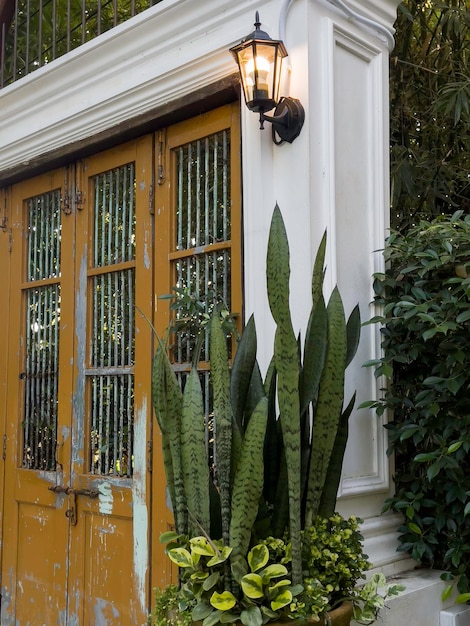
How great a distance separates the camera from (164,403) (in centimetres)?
228

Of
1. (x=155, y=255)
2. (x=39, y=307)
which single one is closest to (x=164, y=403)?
(x=155, y=255)

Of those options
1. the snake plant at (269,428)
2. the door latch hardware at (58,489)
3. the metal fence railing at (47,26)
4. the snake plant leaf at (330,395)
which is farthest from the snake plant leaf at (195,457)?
the metal fence railing at (47,26)

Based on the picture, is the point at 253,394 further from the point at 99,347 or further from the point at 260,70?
the point at 99,347

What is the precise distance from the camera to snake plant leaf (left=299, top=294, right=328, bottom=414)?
2.19m

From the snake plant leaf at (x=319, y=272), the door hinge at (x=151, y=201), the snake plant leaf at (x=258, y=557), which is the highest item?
the door hinge at (x=151, y=201)

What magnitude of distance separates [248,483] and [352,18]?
1864 millimetres

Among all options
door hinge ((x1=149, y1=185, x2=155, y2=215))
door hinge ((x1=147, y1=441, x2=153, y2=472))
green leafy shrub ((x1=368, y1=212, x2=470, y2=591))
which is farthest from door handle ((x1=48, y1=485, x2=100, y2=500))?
green leafy shrub ((x1=368, y1=212, x2=470, y2=591))

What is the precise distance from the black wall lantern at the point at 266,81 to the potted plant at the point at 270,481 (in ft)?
2.36

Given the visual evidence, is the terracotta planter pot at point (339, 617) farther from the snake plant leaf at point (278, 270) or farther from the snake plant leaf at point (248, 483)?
the snake plant leaf at point (278, 270)

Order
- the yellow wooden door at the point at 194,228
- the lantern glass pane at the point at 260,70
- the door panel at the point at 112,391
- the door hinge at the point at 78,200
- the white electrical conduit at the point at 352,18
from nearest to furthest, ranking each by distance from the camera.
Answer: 1. the lantern glass pane at the point at 260,70
2. the white electrical conduit at the point at 352,18
3. the yellow wooden door at the point at 194,228
4. the door panel at the point at 112,391
5. the door hinge at the point at 78,200

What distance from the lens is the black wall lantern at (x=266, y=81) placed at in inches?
105

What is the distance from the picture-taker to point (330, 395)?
7.20ft

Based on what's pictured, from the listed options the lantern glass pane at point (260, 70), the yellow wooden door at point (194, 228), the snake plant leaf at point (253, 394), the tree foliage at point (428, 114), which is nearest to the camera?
the snake plant leaf at point (253, 394)

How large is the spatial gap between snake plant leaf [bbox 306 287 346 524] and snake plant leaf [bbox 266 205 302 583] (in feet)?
0.48
